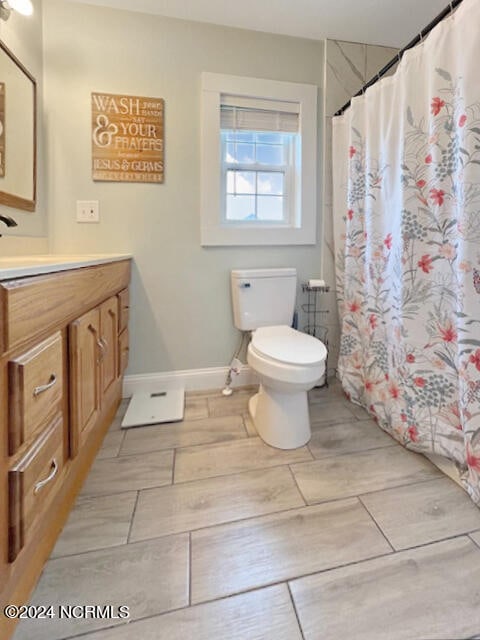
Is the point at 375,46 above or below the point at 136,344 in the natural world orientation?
above

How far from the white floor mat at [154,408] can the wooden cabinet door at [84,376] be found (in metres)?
0.45

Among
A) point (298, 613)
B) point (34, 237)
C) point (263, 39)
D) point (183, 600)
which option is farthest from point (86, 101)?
point (298, 613)

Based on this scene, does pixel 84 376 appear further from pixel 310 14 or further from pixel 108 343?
pixel 310 14

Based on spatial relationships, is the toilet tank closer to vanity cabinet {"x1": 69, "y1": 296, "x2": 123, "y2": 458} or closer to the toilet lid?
the toilet lid

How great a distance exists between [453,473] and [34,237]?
222cm

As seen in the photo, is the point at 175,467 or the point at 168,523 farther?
the point at 175,467

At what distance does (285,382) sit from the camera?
1.36 meters

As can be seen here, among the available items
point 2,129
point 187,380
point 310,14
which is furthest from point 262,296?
point 310,14

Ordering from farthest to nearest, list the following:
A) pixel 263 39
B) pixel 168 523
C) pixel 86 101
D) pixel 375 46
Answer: pixel 375 46, pixel 263 39, pixel 86 101, pixel 168 523

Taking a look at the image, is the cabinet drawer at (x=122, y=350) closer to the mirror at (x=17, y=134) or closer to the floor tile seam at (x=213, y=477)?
the floor tile seam at (x=213, y=477)

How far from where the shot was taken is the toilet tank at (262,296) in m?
1.88

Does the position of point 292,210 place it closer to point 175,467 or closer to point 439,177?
point 439,177

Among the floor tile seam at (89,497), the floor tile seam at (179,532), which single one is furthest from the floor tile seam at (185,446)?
the floor tile seam at (179,532)

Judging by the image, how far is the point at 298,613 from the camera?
80cm
